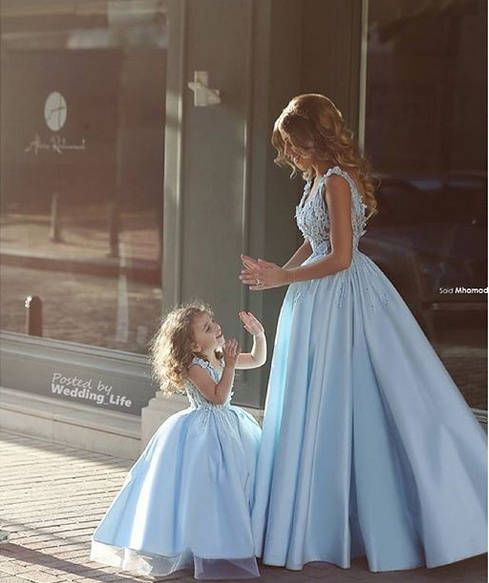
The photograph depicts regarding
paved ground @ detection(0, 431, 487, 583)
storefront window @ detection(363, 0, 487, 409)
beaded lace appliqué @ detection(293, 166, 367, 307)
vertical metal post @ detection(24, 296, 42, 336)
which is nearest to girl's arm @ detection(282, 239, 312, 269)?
beaded lace appliqué @ detection(293, 166, 367, 307)

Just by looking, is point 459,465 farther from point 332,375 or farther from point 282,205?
point 282,205

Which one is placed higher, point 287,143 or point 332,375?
point 287,143

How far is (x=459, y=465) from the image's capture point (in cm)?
604

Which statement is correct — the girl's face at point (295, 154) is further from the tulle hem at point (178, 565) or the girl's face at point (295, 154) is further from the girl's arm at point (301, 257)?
the tulle hem at point (178, 565)

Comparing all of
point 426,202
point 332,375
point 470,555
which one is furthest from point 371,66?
point 470,555

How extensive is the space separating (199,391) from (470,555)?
1.32 meters

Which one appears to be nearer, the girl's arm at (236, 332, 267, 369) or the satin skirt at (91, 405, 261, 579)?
the satin skirt at (91, 405, 261, 579)

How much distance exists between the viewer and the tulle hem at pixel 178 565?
234 inches

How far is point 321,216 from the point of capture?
6207 mm

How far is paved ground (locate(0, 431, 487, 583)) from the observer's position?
5961mm

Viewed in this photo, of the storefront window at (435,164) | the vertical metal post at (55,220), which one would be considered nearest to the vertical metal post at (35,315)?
the vertical metal post at (55,220)

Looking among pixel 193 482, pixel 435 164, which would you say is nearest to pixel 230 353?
pixel 193 482

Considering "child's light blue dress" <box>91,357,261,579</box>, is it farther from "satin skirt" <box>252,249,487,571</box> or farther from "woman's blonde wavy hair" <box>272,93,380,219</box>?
"woman's blonde wavy hair" <box>272,93,380,219</box>

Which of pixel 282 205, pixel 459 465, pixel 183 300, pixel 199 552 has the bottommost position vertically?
pixel 199 552
